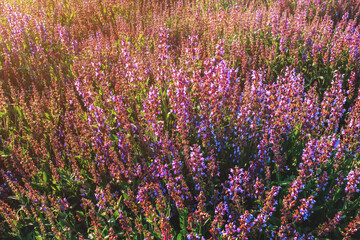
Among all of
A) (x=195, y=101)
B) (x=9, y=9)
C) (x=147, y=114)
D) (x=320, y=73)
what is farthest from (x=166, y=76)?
(x=9, y=9)

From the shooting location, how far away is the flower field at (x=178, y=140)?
7.38ft

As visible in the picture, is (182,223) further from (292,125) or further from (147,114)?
(292,125)

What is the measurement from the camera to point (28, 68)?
445 centimetres

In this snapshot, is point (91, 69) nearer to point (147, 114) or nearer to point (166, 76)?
point (166, 76)

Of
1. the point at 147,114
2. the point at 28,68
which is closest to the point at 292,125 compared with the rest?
the point at 147,114

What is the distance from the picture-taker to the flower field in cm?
225

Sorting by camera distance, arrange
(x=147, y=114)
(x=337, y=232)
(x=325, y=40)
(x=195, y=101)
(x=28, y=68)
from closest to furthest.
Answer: (x=337, y=232) < (x=147, y=114) < (x=195, y=101) < (x=28, y=68) < (x=325, y=40)

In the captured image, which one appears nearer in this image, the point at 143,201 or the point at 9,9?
the point at 143,201

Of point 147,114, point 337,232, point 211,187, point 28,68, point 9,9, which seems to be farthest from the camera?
point 9,9

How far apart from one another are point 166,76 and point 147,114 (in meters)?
1.07

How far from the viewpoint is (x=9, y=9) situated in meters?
5.43

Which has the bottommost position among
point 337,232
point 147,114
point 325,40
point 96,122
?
point 337,232

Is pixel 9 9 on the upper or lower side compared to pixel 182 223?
→ upper

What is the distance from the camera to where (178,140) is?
2.62 metres
